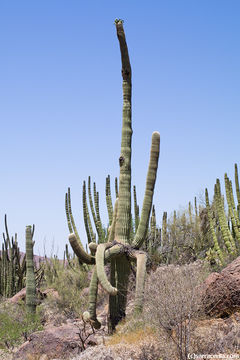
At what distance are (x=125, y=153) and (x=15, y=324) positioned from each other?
6.00 metres

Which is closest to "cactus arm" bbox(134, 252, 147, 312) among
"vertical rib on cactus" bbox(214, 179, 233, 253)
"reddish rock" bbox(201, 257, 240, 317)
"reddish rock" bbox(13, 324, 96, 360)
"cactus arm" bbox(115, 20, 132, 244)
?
"cactus arm" bbox(115, 20, 132, 244)

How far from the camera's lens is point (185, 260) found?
1759 cm

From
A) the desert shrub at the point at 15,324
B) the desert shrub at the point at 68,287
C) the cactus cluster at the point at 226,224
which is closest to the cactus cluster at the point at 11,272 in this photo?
the desert shrub at the point at 68,287

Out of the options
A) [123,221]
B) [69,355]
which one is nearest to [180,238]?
[123,221]

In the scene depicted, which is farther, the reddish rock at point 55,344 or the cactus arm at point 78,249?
the cactus arm at point 78,249

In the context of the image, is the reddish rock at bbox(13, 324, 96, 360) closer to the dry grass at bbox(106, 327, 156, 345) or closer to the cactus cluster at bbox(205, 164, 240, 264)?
the dry grass at bbox(106, 327, 156, 345)

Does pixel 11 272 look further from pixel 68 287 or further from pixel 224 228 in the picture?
pixel 224 228

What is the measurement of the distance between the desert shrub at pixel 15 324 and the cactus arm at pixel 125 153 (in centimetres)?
424

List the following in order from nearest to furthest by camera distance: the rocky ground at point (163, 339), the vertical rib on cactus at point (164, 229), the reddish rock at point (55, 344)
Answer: the rocky ground at point (163, 339), the reddish rock at point (55, 344), the vertical rib on cactus at point (164, 229)

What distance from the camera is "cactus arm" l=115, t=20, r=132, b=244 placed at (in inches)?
428

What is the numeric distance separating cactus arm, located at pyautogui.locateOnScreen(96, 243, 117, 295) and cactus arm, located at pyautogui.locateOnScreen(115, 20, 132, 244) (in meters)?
0.66

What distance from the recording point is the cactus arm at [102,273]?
9.49 m

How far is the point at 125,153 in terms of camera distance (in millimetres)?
11000

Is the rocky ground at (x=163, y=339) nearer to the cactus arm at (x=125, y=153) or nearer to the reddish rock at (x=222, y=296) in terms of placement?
the reddish rock at (x=222, y=296)
